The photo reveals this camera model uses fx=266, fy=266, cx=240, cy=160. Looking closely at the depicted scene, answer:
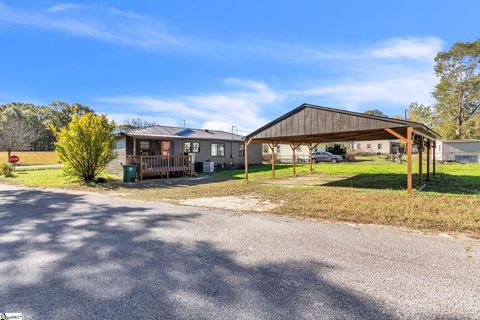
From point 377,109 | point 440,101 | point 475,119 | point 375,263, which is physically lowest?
point 375,263

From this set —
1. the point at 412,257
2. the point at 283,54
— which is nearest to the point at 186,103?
the point at 283,54

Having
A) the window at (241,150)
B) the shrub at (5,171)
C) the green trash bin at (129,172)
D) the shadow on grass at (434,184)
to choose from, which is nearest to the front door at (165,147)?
the green trash bin at (129,172)

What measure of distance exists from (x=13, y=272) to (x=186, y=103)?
25.0m

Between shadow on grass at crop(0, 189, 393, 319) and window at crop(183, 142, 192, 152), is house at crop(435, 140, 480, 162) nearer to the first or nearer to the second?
window at crop(183, 142, 192, 152)

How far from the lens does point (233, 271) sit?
3.02 metres

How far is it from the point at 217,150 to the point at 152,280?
18.9 metres

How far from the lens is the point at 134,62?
16.5 meters

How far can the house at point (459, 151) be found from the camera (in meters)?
26.6

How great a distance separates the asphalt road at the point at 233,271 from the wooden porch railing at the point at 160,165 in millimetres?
9109

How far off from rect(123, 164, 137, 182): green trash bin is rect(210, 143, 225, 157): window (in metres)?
8.12

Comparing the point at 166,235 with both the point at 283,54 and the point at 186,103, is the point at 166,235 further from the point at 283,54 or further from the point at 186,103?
the point at 186,103

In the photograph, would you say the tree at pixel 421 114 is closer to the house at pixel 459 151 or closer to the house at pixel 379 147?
the house at pixel 379 147

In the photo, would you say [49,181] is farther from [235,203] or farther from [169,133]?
[235,203]

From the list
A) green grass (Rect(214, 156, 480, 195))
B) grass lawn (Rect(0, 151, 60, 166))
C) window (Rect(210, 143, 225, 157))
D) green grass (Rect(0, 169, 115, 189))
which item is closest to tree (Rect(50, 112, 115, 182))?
green grass (Rect(0, 169, 115, 189))
